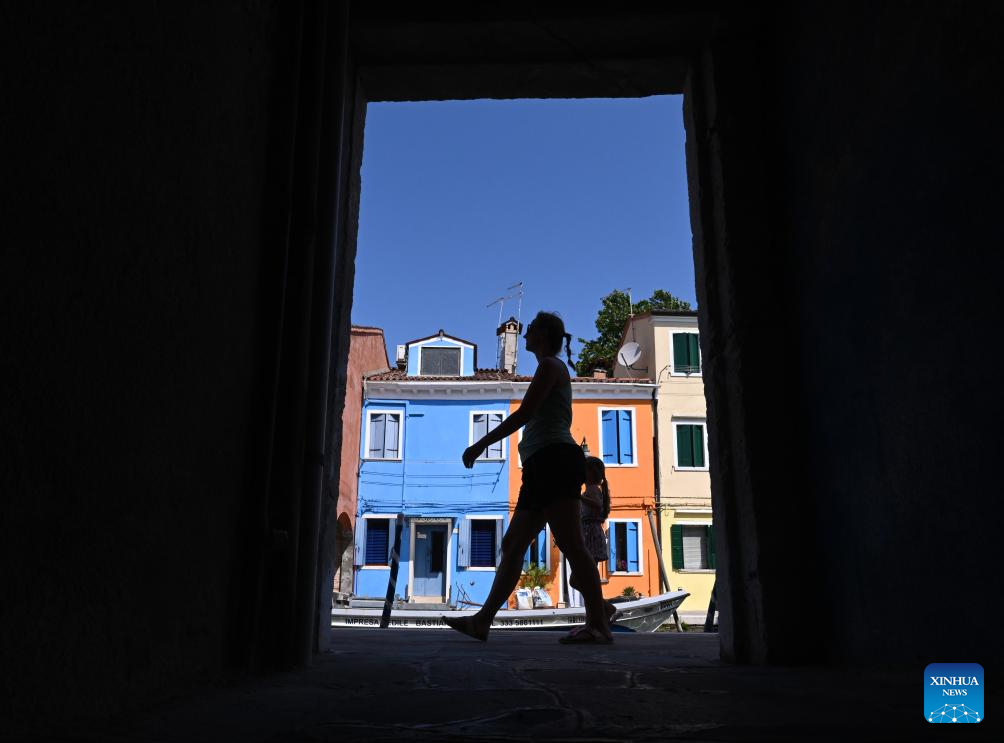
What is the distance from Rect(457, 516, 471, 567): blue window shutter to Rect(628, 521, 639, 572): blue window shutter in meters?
4.32

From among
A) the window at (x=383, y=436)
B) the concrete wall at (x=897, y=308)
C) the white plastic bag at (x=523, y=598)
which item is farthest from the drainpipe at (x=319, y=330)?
the window at (x=383, y=436)

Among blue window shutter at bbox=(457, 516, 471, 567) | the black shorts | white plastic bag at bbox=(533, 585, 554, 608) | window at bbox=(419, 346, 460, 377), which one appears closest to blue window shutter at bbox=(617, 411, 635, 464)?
blue window shutter at bbox=(457, 516, 471, 567)

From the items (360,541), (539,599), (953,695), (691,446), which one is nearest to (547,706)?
(953,695)

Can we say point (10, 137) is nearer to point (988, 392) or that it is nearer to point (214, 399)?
point (214, 399)

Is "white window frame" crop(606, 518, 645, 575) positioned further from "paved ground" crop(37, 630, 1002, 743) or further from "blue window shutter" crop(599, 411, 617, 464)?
"paved ground" crop(37, 630, 1002, 743)

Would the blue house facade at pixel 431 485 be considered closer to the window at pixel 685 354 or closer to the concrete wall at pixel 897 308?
the window at pixel 685 354

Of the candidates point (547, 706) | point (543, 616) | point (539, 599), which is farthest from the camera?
point (539, 599)

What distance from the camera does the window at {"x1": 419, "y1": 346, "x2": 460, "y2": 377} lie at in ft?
77.3

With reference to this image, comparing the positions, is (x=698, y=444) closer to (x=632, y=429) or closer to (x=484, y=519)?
(x=632, y=429)

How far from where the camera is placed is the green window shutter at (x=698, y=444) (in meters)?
21.6

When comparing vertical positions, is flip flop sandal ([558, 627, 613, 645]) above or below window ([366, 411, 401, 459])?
below

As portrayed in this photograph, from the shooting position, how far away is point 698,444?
2172 cm

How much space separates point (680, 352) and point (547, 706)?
70.2 ft

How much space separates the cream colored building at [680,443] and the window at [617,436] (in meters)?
0.75
